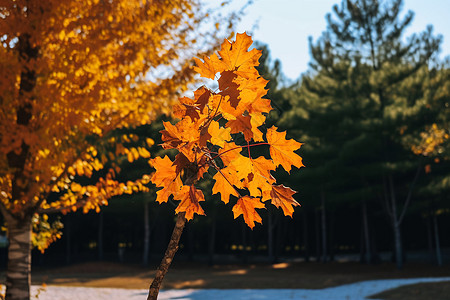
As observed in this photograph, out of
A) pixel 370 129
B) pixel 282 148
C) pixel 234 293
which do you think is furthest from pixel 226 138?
pixel 370 129

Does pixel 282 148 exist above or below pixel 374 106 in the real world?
below

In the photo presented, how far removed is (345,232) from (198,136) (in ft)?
98.6

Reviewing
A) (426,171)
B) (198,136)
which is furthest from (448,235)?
(198,136)

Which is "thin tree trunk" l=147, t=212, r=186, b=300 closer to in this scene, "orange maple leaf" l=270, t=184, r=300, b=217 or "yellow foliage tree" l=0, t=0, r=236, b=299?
"orange maple leaf" l=270, t=184, r=300, b=217

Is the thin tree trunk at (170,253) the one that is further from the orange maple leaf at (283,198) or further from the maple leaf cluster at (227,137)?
the orange maple leaf at (283,198)

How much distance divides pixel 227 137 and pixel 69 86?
3824 millimetres

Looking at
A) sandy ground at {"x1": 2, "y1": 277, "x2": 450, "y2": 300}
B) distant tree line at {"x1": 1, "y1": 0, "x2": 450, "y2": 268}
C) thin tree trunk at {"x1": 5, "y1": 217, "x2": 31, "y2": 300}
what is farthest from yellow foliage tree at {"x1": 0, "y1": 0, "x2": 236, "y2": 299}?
distant tree line at {"x1": 1, "y1": 0, "x2": 450, "y2": 268}

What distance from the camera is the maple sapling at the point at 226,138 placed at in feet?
5.04

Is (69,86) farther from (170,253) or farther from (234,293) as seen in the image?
(234,293)

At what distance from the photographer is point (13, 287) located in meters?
5.26

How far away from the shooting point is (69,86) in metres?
5.05

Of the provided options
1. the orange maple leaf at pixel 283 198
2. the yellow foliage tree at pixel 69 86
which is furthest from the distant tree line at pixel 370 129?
the orange maple leaf at pixel 283 198

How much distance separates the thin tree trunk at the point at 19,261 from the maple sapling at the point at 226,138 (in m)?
4.23

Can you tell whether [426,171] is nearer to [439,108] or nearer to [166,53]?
[439,108]
